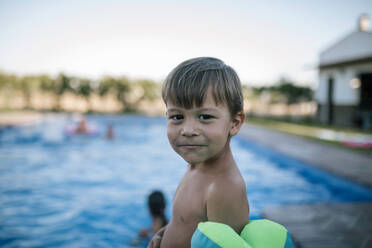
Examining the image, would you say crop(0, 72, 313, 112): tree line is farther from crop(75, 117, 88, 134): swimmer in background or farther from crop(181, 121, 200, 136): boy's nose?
crop(181, 121, 200, 136): boy's nose

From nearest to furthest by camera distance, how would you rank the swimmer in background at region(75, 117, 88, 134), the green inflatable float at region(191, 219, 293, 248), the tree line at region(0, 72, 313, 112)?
the green inflatable float at region(191, 219, 293, 248) → the swimmer in background at region(75, 117, 88, 134) → the tree line at region(0, 72, 313, 112)

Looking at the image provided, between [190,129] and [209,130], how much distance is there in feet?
0.28

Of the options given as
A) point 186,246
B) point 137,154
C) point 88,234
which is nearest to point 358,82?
point 137,154

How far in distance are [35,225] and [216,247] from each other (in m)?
5.12

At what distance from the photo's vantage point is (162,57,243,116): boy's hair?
117cm

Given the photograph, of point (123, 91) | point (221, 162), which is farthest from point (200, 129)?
point (123, 91)

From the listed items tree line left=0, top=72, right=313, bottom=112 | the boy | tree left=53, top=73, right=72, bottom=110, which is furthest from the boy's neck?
tree left=53, top=73, right=72, bottom=110

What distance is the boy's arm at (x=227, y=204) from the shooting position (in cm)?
115

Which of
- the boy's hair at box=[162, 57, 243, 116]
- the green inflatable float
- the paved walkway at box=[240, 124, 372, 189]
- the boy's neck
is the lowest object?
the paved walkway at box=[240, 124, 372, 189]

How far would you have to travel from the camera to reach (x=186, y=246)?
4.49ft

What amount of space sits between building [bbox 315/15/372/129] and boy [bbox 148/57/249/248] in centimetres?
1746

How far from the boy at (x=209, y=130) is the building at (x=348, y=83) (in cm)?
1746

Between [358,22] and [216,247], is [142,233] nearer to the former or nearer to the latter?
[216,247]

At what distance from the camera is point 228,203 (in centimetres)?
115
